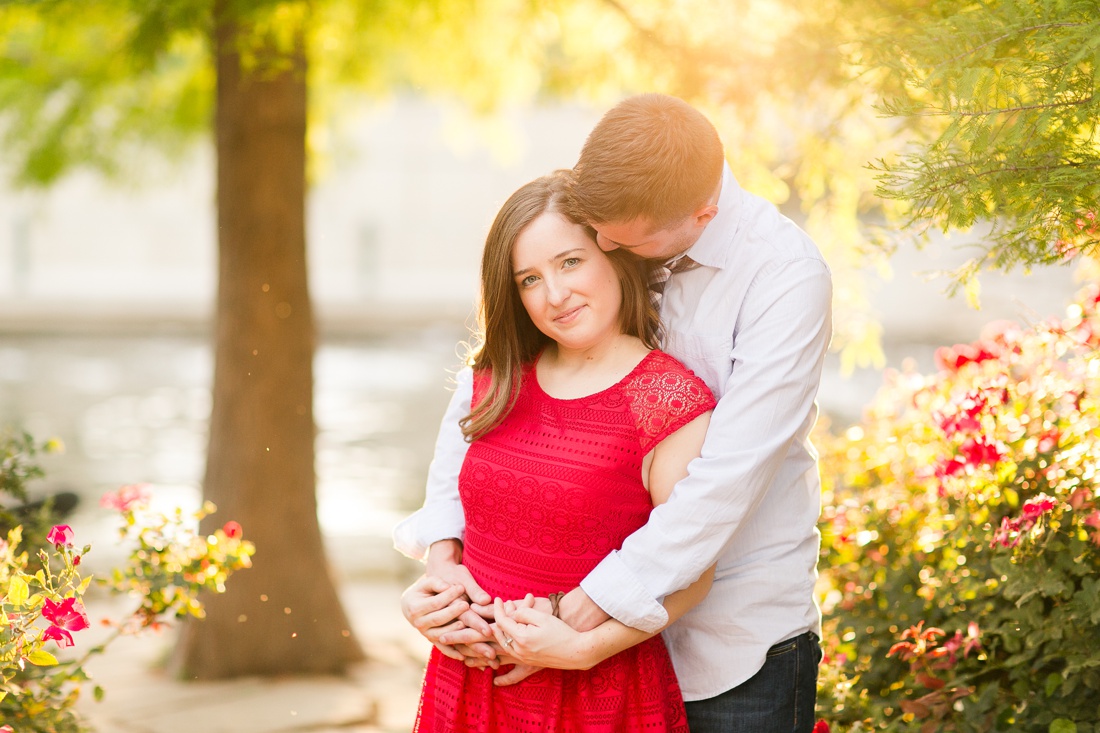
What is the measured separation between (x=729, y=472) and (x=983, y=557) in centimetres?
115

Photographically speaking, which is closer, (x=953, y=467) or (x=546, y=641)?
(x=546, y=641)

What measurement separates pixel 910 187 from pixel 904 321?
20914 mm

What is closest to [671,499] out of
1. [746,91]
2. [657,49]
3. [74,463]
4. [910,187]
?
[910,187]

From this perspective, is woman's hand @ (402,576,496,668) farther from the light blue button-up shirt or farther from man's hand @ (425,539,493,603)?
the light blue button-up shirt

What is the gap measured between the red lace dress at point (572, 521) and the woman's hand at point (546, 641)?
9 cm

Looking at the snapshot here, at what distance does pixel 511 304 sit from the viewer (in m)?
2.05

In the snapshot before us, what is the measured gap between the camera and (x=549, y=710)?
1932mm

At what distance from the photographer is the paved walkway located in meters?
3.91

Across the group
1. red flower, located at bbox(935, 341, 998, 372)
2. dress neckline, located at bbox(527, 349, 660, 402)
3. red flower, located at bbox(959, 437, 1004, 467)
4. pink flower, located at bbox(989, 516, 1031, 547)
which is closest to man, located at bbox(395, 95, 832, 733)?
dress neckline, located at bbox(527, 349, 660, 402)

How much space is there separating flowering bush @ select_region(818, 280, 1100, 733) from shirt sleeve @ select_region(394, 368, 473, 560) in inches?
43.2

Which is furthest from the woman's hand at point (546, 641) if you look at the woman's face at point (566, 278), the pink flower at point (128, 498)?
the pink flower at point (128, 498)

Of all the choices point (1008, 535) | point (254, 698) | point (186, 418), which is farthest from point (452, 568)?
point (186, 418)

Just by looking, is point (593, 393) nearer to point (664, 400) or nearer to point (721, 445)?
Answer: point (664, 400)

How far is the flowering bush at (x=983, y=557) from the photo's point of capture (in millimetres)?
2291
